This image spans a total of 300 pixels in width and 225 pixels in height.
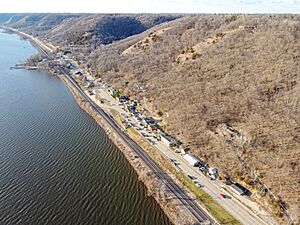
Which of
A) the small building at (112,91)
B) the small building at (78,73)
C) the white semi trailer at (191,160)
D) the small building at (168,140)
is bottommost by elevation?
the small building at (78,73)

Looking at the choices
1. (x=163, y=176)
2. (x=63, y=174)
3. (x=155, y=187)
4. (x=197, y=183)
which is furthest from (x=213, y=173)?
(x=63, y=174)

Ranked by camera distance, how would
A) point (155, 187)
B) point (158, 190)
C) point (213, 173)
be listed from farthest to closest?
point (213, 173), point (155, 187), point (158, 190)

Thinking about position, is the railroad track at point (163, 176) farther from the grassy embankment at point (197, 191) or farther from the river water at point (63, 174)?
the river water at point (63, 174)

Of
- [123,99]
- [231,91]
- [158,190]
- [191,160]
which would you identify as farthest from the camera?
[123,99]

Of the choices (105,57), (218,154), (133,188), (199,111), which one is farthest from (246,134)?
(105,57)

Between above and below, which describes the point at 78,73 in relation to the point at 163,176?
below

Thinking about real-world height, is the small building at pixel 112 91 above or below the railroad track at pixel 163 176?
below

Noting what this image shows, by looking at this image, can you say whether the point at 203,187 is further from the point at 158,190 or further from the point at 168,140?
the point at 168,140

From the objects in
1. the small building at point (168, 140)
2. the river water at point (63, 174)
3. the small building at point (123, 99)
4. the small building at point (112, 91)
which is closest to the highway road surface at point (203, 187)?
the small building at point (168, 140)

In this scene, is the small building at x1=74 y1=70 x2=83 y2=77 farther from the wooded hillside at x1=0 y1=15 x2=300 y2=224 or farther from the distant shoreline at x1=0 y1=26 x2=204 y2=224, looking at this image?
the distant shoreline at x1=0 y1=26 x2=204 y2=224
